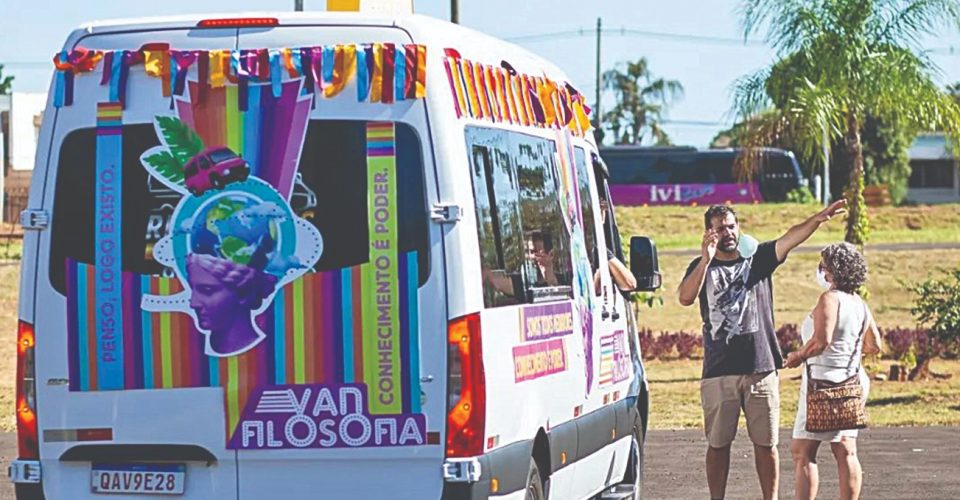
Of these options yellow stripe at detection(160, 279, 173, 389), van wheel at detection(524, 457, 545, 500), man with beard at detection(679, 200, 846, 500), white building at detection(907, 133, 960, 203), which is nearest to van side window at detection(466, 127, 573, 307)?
van wheel at detection(524, 457, 545, 500)

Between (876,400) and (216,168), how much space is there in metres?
14.9

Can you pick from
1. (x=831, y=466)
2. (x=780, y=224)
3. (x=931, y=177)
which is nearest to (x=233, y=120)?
(x=831, y=466)

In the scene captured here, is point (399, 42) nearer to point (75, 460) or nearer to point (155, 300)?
point (155, 300)

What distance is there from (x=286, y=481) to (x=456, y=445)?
29.6 inches

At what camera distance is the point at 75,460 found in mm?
8336

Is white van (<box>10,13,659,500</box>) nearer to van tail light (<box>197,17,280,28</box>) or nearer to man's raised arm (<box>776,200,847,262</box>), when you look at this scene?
van tail light (<box>197,17,280,28</box>)

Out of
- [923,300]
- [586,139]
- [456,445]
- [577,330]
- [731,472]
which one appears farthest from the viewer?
[923,300]

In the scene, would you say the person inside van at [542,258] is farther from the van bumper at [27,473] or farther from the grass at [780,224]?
the grass at [780,224]

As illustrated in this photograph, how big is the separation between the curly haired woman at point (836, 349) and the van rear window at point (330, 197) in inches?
140

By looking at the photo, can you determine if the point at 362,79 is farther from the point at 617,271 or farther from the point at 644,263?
the point at 644,263

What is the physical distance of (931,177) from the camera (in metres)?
98.4

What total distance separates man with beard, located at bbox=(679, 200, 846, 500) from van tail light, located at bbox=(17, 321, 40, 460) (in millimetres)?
4388

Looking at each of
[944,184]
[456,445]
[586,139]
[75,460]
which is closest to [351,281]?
[456,445]

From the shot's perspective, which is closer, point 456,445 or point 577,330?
point 456,445
